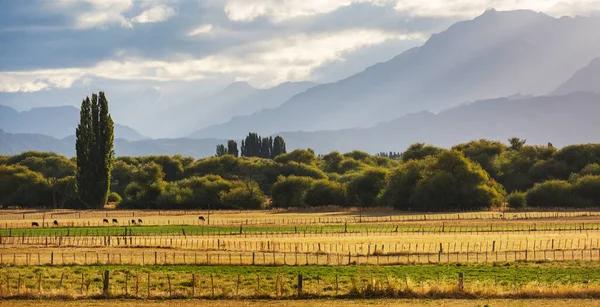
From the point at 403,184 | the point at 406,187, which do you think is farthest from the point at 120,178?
the point at 406,187

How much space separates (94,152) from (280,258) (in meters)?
81.6

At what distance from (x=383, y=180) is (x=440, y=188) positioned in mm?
16949

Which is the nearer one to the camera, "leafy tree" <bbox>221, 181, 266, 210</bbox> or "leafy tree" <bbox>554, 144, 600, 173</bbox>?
"leafy tree" <bbox>221, 181, 266, 210</bbox>

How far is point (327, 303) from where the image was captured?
44.5 m

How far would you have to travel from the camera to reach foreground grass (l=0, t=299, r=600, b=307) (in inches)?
1718

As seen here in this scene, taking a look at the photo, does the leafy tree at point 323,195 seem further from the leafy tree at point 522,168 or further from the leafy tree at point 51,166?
the leafy tree at point 51,166

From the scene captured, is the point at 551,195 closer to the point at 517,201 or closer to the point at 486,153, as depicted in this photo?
the point at 517,201

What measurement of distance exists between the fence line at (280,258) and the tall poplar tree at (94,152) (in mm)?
68764

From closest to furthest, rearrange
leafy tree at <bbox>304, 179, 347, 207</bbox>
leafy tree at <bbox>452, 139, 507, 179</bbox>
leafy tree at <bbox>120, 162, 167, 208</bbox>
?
leafy tree at <bbox>304, 179, 347, 207</bbox>, leafy tree at <bbox>120, 162, 167, 208</bbox>, leafy tree at <bbox>452, 139, 507, 179</bbox>

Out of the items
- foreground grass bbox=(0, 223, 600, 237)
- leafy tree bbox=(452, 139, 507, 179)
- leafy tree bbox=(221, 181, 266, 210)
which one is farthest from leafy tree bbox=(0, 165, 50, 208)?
leafy tree bbox=(452, 139, 507, 179)

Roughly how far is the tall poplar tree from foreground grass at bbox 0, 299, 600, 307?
316ft

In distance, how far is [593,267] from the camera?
193 ft

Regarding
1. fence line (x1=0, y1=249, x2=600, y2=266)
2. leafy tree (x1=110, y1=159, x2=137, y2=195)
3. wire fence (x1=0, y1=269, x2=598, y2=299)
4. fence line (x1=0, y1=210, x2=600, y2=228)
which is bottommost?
wire fence (x1=0, y1=269, x2=598, y2=299)

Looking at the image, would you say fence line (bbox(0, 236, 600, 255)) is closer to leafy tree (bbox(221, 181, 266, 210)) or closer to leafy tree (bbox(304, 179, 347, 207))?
leafy tree (bbox(221, 181, 266, 210))
